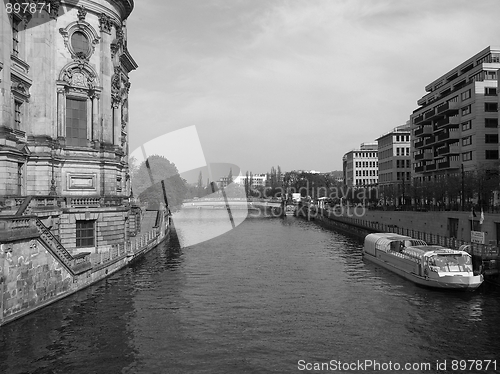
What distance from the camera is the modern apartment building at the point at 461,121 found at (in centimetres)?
7756

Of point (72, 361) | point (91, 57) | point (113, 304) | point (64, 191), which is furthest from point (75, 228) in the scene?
point (72, 361)

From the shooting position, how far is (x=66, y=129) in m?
42.4

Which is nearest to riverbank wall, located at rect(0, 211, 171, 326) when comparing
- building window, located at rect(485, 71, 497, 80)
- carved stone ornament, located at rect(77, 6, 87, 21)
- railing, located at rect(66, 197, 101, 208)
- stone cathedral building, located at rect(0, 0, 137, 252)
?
stone cathedral building, located at rect(0, 0, 137, 252)

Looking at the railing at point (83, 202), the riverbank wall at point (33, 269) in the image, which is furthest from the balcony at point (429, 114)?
the riverbank wall at point (33, 269)

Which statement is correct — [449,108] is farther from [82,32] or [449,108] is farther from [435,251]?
[82,32]

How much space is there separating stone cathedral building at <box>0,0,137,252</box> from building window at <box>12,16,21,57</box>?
0.08m

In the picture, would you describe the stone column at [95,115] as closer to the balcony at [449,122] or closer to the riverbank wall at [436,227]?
the riverbank wall at [436,227]

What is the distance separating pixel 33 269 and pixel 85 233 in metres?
15.3

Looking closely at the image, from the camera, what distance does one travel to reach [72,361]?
2056 centimetres

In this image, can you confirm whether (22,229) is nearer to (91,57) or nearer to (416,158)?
(91,57)

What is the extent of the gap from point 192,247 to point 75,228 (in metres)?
23.2

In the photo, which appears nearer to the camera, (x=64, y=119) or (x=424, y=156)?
(x=64, y=119)

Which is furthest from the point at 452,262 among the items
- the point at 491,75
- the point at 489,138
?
the point at 491,75

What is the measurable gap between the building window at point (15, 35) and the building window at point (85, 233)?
604 inches
